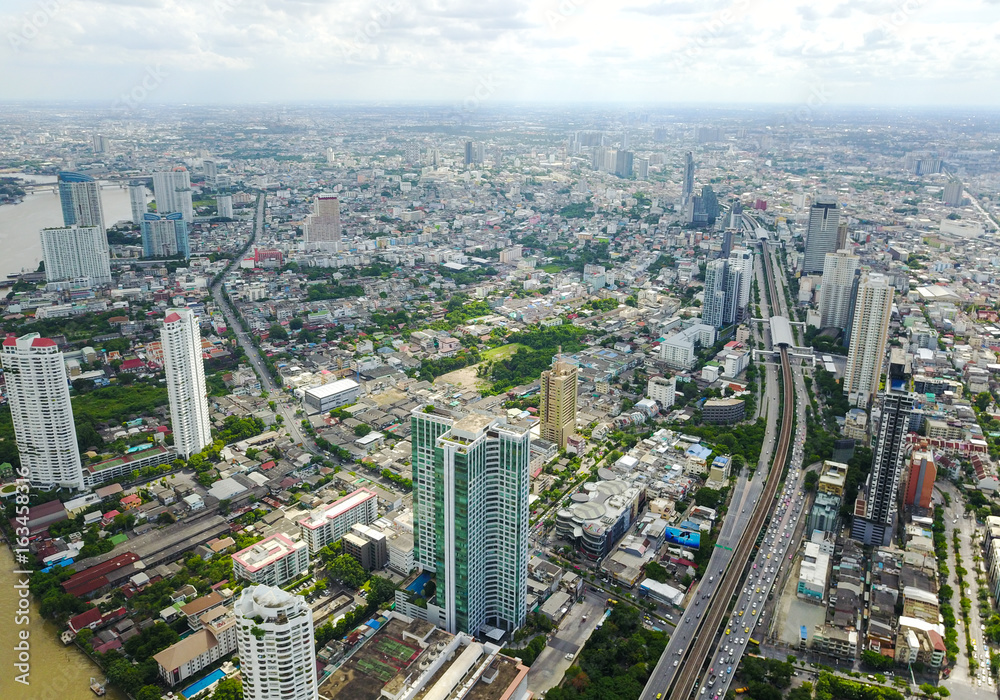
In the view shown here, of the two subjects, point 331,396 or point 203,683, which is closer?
point 203,683

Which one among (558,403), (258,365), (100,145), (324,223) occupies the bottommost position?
(258,365)

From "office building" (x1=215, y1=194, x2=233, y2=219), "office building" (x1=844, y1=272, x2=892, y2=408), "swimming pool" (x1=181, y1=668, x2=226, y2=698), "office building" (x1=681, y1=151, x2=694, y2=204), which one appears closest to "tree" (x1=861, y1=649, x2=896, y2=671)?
"swimming pool" (x1=181, y1=668, x2=226, y2=698)

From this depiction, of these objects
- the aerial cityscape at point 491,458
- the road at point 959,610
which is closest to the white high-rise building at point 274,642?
the aerial cityscape at point 491,458

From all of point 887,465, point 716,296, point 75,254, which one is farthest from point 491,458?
point 75,254

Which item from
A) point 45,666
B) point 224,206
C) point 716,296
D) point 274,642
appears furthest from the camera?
point 224,206

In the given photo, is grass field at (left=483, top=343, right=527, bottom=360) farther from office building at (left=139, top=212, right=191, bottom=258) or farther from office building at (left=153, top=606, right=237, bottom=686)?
office building at (left=139, top=212, right=191, bottom=258)

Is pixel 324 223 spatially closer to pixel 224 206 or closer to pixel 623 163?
pixel 224 206
